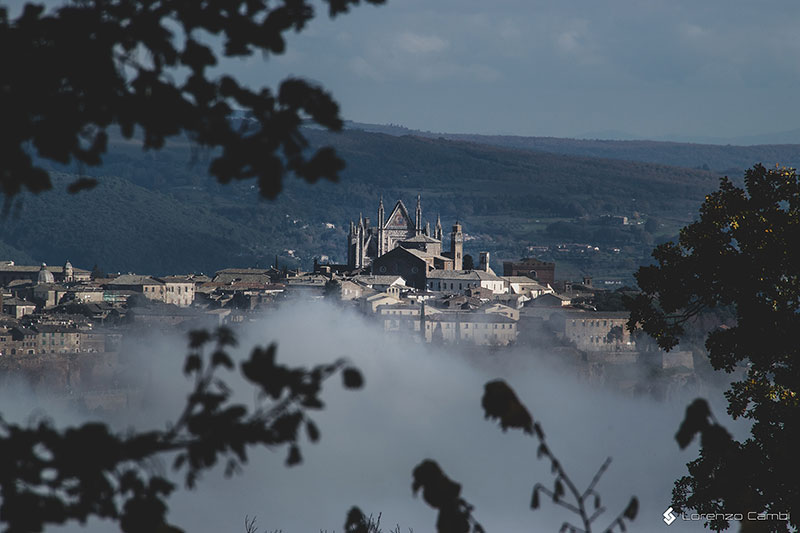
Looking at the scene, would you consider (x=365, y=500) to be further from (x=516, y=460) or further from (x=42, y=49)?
(x=42, y=49)

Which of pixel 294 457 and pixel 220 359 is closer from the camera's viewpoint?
pixel 220 359

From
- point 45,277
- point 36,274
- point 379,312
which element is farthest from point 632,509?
point 36,274

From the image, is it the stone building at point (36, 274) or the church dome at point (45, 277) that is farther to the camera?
the stone building at point (36, 274)

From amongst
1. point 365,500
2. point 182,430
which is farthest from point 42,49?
point 365,500

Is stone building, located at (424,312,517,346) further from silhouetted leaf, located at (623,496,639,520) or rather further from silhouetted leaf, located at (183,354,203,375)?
silhouetted leaf, located at (183,354,203,375)

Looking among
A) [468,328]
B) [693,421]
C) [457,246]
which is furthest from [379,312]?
[693,421]

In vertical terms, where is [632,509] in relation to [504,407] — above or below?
below

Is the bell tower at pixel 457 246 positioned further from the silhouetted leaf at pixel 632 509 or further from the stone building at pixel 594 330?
the silhouetted leaf at pixel 632 509

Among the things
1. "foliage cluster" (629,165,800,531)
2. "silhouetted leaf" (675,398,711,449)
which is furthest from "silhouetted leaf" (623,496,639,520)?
"foliage cluster" (629,165,800,531)

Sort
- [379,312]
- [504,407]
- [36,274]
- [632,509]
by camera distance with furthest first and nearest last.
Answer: [36,274]
[379,312]
[632,509]
[504,407]

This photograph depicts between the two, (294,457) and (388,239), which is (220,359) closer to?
(294,457)

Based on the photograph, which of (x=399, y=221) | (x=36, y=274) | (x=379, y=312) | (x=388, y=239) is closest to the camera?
(x=379, y=312)

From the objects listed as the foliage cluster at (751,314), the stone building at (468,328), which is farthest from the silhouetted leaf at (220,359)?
the stone building at (468,328)

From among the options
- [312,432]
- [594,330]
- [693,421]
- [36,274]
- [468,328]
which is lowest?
[36,274]
